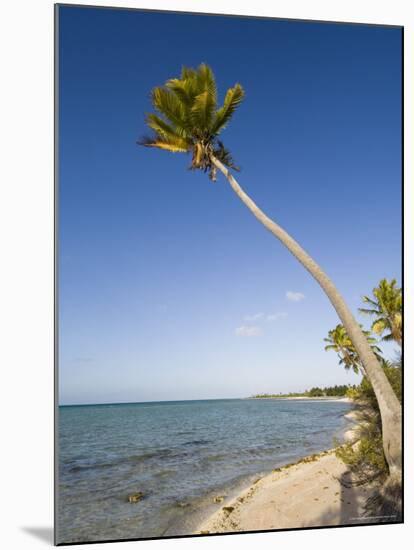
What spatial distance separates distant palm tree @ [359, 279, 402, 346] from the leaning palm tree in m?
0.72

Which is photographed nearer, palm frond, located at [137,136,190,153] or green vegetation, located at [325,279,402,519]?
green vegetation, located at [325,279,402,519]

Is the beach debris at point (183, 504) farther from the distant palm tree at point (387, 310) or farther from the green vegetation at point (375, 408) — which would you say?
the distant palm tree at point (387, 310)

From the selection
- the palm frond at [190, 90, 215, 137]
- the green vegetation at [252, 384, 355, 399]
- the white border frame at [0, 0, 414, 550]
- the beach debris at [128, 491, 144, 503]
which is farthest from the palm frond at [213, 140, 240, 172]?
the beach debris at [128, 491, 144, 503]

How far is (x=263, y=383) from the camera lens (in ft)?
21.1

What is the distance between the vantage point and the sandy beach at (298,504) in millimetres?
5152

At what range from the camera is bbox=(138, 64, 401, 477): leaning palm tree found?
5031mm

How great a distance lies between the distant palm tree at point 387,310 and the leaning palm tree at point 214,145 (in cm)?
72

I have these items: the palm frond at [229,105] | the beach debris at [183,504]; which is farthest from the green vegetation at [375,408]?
the palm frond at [229,105]

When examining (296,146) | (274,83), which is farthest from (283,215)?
(274,83)

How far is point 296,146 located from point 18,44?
3.01 meters

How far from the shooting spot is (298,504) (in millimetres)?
5266

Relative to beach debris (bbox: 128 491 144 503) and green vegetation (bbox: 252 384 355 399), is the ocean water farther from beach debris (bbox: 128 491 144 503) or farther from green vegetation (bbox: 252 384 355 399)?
green vegetation (bbox: 252 384 355 399)

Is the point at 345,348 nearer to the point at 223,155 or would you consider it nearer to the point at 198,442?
the point at 198,442

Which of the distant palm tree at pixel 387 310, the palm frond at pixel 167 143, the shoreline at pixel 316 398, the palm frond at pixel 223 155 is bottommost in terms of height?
the shoreline at pixel 316 398
